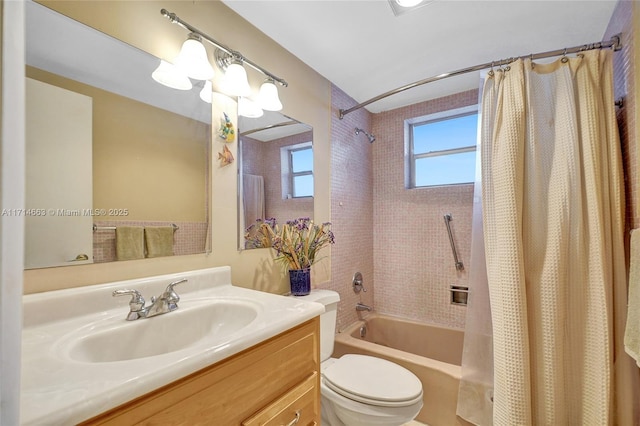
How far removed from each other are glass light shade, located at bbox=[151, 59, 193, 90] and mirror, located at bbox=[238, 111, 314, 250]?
0.97 feet

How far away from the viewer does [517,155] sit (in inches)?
50.1

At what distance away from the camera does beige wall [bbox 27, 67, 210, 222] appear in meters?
0.92

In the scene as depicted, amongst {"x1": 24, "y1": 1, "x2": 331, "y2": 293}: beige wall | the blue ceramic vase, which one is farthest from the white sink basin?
the blue ceramic vase

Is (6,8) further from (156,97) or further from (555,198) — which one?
(555,198)

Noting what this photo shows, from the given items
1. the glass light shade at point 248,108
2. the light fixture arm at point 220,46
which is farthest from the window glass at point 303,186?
the light fixture arm at point 220,46

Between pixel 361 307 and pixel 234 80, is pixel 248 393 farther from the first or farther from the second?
pixel 361 307

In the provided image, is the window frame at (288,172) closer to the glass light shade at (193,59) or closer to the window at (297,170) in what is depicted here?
the window at (297,170)

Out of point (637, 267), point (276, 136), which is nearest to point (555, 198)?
point (637, 267)

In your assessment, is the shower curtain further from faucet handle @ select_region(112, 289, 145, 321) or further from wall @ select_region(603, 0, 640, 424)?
faucet handle @ select_region(112, 289, 145, 321)

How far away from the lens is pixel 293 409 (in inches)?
33.1

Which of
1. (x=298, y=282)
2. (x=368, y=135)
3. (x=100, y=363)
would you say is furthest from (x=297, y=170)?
(x=100, y=363)

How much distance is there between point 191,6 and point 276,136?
2.26ft

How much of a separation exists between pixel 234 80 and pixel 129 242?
0.84 metres

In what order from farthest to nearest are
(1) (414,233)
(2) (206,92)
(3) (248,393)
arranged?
(1) (414,233) → (2) (206,92) → (3) (248,393)
